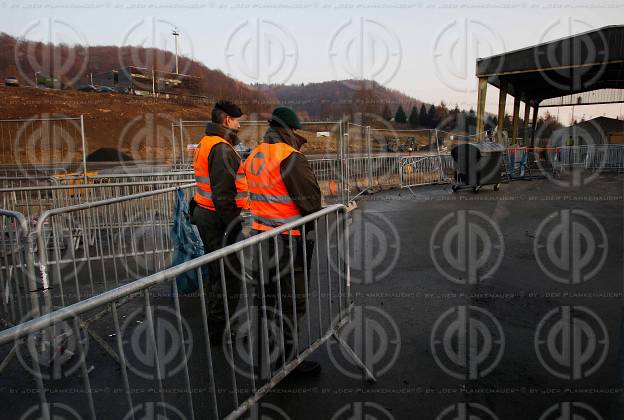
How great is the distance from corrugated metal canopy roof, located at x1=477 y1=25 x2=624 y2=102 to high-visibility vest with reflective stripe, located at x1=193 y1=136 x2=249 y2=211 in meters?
18.0

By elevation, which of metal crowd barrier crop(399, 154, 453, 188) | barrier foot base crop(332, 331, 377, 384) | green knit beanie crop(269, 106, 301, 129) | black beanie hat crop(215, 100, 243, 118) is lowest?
barrier foot base crop(332, 331, 377, 384)

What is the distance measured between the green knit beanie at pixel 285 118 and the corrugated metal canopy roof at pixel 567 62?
18.0m

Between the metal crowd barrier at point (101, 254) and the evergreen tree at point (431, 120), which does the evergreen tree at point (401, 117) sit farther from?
the metal crowd barrier at point (101, 254)

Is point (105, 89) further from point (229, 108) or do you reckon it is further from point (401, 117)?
point (229, 108)

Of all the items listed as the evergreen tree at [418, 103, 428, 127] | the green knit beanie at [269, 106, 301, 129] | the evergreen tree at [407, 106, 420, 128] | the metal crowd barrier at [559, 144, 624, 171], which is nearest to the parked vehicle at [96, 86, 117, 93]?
the evergreen tree at [407, 106, 420, 128]

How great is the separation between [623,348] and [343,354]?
211 cm

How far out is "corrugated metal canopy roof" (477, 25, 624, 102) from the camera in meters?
16.2

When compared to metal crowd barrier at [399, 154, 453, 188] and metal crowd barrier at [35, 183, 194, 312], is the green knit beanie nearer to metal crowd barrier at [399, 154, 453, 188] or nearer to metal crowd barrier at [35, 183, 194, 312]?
metal crowd barrier at [35, 183, 194, 312]

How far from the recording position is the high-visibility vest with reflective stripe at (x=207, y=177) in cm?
386

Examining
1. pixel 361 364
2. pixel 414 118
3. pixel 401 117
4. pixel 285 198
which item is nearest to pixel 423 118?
pixel 414 118

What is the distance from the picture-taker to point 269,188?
322cm

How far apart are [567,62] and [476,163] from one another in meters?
8.43

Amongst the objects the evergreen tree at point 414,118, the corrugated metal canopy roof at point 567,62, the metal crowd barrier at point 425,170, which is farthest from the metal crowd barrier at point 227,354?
the evergreen tree at point 414,118

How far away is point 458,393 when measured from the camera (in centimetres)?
302
